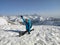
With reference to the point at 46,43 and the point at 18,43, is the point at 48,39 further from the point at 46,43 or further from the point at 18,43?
the point at 18,43

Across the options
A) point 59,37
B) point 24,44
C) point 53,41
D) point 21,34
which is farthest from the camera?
point 21,34

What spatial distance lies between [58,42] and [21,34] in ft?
14.7

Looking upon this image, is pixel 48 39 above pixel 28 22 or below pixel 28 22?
below

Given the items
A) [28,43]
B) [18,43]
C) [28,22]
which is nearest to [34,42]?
[28,43]

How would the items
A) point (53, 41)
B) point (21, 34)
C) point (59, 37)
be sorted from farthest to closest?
point (21, 34), point (59, 37), point (53, 41)

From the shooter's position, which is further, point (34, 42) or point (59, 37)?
point (59, 37)

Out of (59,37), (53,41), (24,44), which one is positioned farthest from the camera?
(59,37)

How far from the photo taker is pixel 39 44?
38.4ft

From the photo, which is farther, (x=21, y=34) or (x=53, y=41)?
(x=21, y=34)

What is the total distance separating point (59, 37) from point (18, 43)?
4.46 meters

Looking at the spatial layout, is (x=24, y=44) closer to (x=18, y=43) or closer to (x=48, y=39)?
(x=18, y=43)

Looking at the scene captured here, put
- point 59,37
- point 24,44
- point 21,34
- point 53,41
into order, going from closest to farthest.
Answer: point 24,44, point 53,41, point 59,37, point 21,34

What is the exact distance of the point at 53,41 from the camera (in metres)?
12.5

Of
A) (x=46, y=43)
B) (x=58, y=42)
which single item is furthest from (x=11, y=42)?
(x=58, y=42)
